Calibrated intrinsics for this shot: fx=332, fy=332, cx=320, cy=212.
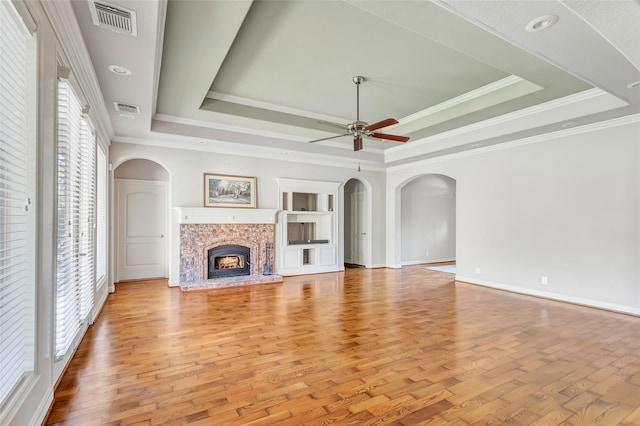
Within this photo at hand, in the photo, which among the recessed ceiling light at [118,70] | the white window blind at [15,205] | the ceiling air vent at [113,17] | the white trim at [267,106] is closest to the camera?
the white window blind at [15,205]

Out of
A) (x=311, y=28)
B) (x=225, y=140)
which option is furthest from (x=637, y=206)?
(x=225, y=140)

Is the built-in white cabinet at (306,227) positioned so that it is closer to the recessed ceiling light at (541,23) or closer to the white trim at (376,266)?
the white trim at (376,266)

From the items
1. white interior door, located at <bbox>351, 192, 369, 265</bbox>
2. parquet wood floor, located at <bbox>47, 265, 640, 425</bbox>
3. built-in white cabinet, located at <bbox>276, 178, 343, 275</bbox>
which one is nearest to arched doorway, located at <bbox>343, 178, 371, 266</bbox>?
white interior door, located at <bbox>351, 192, 369, 265</bbox>

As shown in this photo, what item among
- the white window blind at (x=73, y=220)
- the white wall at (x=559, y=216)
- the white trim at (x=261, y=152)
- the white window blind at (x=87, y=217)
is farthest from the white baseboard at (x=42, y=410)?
the white wall at (x=559, y=216)

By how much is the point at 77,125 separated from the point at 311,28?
8.16 ft

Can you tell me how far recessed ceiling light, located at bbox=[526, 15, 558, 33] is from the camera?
236 cm

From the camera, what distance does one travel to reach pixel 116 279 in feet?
21.6

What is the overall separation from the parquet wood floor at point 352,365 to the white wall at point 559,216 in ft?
1.85

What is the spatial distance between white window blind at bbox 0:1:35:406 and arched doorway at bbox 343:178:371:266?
7.34 m

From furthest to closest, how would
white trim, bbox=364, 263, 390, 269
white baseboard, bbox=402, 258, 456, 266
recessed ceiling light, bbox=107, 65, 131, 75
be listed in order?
white baseboard, bbox=402, 258, 456, 266
white trim, bbox=364, 263, 390, 269
recessed ceiling light, bbox=107, 65, 131, 75

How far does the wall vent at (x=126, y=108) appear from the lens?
4219mm

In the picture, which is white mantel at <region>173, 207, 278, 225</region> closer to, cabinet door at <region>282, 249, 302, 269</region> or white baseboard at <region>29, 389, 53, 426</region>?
cabinet door at <region>282, 249, 302, 269</region>

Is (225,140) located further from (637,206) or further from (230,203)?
(637,206)

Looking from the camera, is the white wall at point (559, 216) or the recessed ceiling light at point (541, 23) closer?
the recessed ceiling light at point (541, 23)
